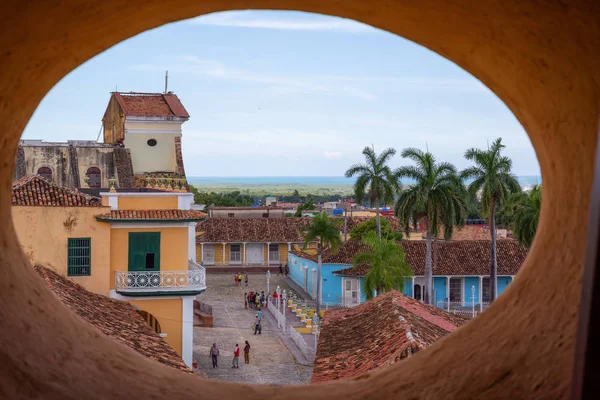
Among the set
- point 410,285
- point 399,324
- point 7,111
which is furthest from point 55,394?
point 410,285

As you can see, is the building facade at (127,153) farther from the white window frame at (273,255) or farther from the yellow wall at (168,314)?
the white window frame at (273,255)

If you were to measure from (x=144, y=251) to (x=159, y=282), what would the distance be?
39.0 inches

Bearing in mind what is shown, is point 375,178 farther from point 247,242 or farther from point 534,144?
point 534,144

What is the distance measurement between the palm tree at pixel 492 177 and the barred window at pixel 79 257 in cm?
1898

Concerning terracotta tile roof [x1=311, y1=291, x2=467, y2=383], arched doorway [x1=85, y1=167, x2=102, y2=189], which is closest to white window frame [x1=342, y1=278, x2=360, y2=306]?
arched doorway [x1=85, y1=167, x2=102, y2=189]

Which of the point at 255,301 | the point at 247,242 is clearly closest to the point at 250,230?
the point at 247,242

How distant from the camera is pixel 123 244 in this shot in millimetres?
22266

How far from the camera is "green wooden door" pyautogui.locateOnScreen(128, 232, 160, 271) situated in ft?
73.3

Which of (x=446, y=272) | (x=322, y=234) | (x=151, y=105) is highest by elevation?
(x=151, y=105)

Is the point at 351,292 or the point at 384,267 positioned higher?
the point at 384,267

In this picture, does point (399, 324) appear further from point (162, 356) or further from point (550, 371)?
point (550, 371)

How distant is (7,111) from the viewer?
4465 mm

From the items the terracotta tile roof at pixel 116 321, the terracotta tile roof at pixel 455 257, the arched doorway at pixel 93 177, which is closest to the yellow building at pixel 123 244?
the terracotta tile roof at pixel 116 321

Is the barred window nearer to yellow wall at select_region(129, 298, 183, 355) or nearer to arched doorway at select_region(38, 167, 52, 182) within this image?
yellow wall at select_region(129, 298, 183, 355)
